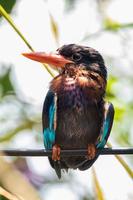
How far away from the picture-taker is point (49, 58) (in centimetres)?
385

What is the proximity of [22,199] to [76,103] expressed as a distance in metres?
1.29

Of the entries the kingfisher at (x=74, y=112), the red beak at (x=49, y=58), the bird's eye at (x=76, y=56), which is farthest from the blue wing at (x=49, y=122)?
the bird's eye at (x=76, y=56)

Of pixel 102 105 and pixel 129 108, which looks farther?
pixel 129 108

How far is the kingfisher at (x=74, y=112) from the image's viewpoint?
12.7ft

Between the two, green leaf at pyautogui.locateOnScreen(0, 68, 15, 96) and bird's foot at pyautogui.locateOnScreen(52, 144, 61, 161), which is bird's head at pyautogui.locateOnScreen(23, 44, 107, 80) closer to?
bird's foot at pyautogui.locateOnScreen(52, 144, 61, 161)

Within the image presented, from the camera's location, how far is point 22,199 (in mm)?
2688

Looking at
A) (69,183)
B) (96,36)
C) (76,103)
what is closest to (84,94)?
(76,103)

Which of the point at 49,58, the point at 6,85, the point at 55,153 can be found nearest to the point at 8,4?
the point at 49,58

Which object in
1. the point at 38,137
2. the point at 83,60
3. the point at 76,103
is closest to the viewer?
the point at 76,103

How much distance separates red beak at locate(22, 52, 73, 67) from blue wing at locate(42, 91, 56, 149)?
199 mm

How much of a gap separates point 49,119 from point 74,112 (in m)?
0.16

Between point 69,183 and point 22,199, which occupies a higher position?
point 22,199

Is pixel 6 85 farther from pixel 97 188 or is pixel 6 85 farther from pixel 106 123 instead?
pixel 97 188

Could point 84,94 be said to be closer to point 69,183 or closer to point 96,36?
point 96,36
